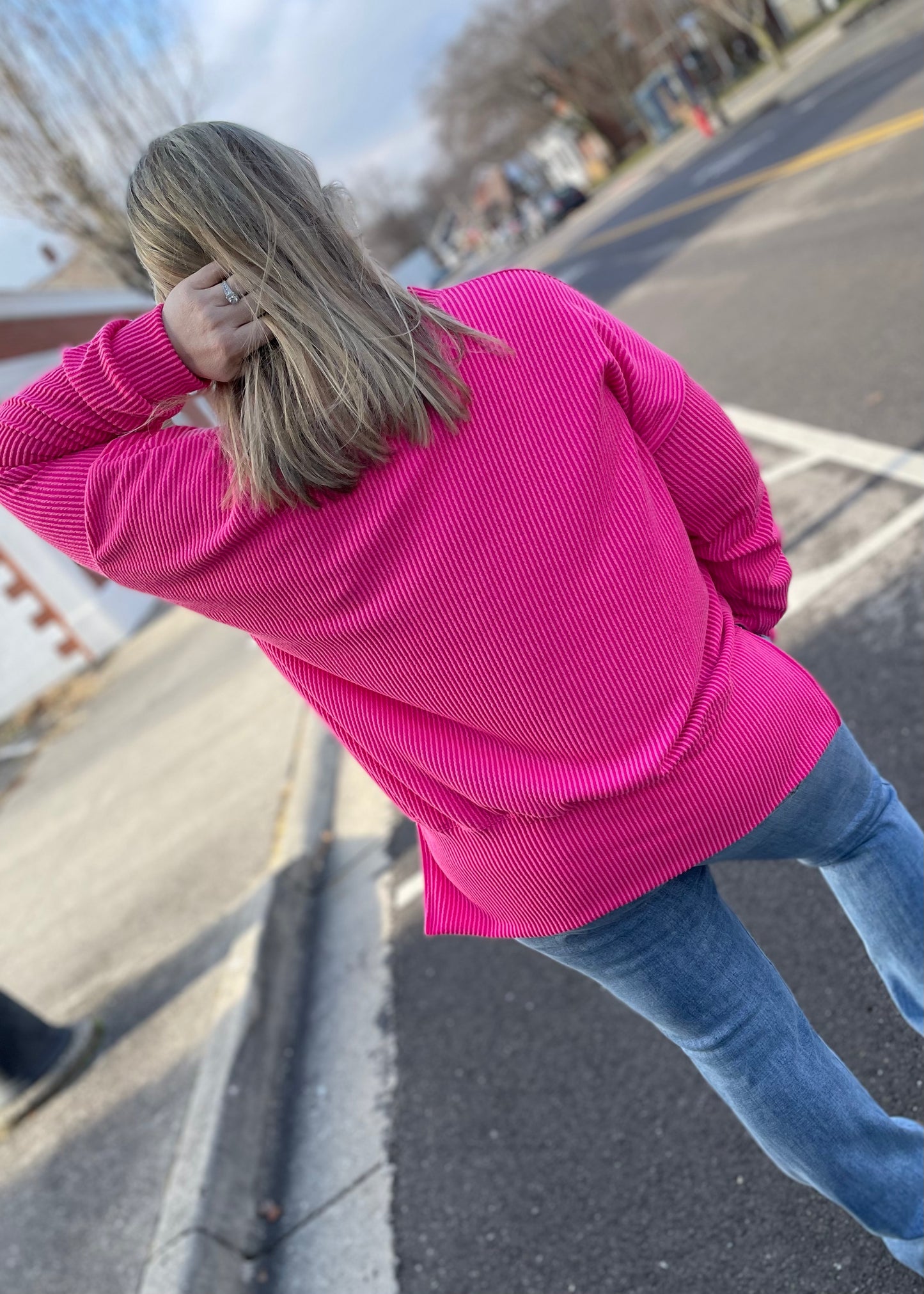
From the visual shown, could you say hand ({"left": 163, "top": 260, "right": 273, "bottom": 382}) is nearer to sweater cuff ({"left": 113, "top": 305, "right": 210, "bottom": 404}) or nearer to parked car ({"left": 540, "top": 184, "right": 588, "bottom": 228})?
sweater cuff ({"left": 113, "top": 305, "right": 210, "bottom": 404})

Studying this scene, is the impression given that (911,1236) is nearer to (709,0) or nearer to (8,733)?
(8,733)

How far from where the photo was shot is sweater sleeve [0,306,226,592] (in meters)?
1.39

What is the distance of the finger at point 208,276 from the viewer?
4.41 ft

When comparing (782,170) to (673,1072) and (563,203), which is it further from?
(563,203)

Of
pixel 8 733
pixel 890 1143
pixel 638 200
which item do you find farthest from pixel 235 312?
pixel 638 200

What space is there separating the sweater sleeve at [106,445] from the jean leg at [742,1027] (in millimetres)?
853

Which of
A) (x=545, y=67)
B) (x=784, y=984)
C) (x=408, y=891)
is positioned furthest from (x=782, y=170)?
(x=545, y=67)

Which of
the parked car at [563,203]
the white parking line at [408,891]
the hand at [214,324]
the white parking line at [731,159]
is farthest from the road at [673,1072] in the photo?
the parked car at [563,203]

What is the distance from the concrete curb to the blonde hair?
2.46 metres

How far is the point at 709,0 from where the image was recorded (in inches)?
1309

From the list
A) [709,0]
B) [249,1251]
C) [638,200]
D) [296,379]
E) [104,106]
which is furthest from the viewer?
[709,0]

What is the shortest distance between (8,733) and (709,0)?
32.5 metres

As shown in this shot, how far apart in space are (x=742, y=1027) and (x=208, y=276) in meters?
1.30

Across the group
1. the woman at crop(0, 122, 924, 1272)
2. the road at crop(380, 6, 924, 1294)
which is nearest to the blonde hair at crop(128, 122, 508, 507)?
the woman at crop(0, 122, 924, 1272)
